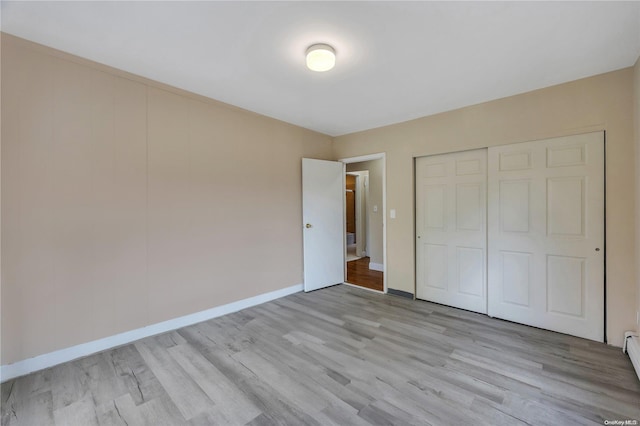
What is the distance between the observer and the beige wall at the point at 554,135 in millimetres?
2379

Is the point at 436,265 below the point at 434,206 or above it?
below

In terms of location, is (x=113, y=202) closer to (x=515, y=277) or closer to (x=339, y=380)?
(x=339, y=380)

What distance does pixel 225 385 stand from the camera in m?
1.97

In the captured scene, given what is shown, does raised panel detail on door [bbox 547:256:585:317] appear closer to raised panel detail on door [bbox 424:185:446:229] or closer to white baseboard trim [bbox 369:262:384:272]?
raised panel detail on door [bbox 424:185:446:229]

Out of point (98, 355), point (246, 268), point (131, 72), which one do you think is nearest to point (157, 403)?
point (98, 355)

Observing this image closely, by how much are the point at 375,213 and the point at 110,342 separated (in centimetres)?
472

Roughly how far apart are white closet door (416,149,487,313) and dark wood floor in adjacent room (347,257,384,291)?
87 cm

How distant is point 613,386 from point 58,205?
14.7 ft

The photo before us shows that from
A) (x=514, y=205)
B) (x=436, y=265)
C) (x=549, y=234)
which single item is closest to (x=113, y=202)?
(x=436, y=265)

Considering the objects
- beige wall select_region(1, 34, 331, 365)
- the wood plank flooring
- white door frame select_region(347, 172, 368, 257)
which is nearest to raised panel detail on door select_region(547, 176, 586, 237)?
the wood plank flooring

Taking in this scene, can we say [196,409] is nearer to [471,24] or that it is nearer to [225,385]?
[225,385]

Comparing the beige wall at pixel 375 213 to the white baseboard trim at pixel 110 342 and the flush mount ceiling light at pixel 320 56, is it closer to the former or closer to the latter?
the white baseboard trim at pixel 110 342

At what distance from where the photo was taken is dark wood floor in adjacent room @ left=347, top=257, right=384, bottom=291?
4463 mm

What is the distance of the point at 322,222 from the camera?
432cm
